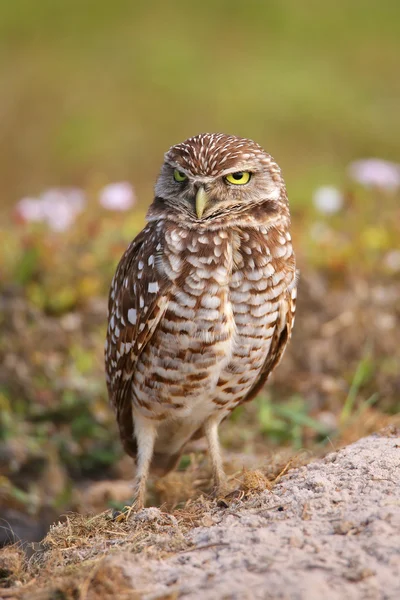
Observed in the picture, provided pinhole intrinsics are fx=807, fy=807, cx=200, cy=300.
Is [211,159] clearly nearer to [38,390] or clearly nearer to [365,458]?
[365,458]

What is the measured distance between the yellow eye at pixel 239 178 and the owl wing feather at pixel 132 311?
403 millimetres

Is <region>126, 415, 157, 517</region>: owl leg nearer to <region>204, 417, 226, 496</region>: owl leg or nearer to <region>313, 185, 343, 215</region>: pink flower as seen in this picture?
<region>204, 417, 226, 496</region>: owl leg

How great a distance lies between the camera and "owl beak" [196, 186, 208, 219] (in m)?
3.42

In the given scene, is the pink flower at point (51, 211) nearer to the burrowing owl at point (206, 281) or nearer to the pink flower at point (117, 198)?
the pink flower at point (117, 198)

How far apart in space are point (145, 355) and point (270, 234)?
0.78 metres

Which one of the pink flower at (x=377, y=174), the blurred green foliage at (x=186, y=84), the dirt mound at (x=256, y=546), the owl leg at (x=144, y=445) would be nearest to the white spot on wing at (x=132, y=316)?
the owl leg at (x=144, y=445)

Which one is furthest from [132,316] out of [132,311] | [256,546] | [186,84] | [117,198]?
[186,84]

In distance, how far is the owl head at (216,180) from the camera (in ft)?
11.3

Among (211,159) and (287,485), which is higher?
(211,159)

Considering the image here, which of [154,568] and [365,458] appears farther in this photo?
[365,458]

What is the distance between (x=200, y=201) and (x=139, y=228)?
275cm

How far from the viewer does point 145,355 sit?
3.62 m

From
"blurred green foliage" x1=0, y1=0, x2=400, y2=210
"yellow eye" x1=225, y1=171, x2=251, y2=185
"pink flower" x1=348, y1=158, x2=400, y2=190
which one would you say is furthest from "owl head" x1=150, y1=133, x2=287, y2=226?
"blurred green foliage" x1=0, y1=0, x2=400, y2=210

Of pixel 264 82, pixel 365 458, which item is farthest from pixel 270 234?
pixel 264 82
